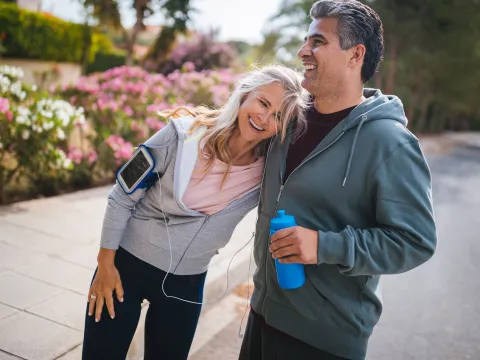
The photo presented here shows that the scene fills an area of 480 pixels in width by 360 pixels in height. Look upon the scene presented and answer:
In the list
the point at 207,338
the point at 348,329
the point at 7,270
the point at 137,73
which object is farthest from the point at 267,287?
the point at 137,73

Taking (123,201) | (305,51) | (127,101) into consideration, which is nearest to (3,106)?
(127,101)

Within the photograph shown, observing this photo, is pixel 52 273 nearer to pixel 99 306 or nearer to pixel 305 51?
pixel 99 306

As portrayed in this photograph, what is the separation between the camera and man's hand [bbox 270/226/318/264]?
167 centimetres

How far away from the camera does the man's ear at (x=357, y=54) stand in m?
1.96

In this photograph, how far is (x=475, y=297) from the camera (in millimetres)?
5312

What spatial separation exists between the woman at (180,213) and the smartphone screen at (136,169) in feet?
0.16

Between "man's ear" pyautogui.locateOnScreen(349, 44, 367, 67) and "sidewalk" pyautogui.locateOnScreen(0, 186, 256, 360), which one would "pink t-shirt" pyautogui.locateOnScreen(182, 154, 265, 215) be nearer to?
"man's ear" pyautogui.locateOnScreen(349, 44, 367, 67)

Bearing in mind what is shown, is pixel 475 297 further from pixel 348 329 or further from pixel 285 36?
pixel 285 36

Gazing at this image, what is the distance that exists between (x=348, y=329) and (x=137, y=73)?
29.8 ft

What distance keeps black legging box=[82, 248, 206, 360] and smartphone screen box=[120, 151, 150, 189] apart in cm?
33

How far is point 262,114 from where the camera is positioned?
2150 millimetres

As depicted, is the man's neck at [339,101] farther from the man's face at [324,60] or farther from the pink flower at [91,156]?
the pink flower at [91,156]

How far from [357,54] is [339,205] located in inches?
23.8

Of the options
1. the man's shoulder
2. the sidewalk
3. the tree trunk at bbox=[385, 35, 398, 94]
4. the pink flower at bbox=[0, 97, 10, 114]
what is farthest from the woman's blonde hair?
the tree trunk at bbox=[385, 35, 398, 94]
